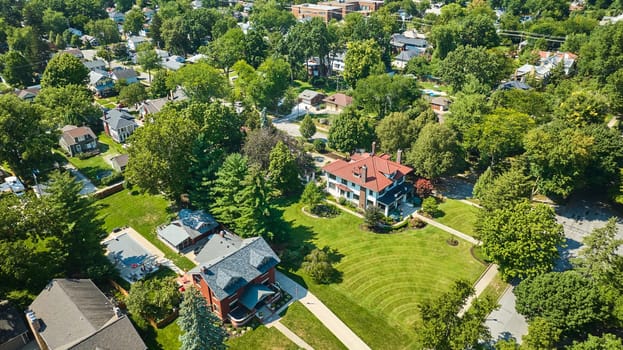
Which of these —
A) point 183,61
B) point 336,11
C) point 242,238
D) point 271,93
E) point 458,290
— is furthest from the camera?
point 336,11

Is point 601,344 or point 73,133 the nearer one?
point 601,344

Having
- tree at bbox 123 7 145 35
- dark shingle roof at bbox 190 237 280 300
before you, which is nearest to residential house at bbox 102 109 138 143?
dark shingle roof at bbox 190 237 280 300

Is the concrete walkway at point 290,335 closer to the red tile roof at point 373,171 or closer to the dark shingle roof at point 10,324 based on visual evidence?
the dark shingle roof at point 10,324

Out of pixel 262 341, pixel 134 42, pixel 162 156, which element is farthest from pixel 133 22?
pixel 262 341

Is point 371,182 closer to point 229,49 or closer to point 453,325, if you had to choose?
point 453,325

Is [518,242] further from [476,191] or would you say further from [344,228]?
[344,228]

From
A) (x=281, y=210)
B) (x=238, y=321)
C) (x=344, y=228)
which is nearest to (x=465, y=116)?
(x=344, y=228)
